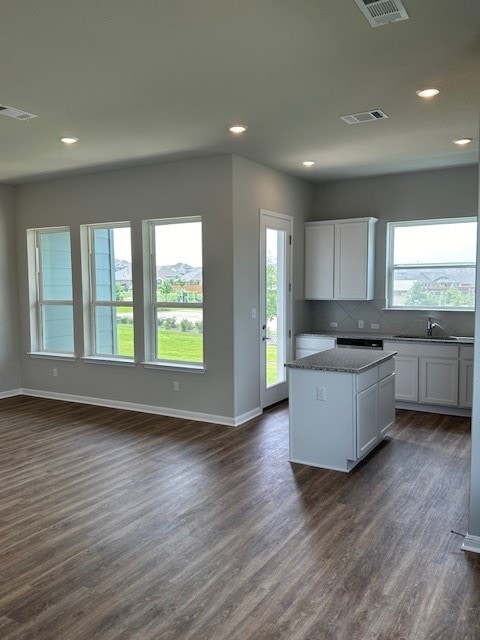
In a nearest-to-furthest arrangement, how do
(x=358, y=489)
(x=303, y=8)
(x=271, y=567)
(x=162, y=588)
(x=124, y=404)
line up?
(x=303, y=8), (x=162, y=588), (x=271, y=567), (x=358, y=489), (x=124, y=404)

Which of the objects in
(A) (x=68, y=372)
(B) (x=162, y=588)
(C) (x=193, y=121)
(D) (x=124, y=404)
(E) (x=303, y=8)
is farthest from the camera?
(A) (x=68, y=372)

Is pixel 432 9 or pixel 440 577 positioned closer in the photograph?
pixel 432 9

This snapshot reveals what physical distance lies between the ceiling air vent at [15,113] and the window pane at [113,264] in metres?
2.30

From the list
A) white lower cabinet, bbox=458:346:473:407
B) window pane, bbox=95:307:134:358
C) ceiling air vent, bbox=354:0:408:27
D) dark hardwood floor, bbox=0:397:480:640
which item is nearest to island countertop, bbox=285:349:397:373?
dark hardwood floor, bbox=0:397:480:640

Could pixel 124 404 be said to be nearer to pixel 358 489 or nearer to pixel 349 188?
pixel 358 489

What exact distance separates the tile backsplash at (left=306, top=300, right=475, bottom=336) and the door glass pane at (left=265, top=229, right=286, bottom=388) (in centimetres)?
48

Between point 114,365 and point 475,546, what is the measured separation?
4458mm

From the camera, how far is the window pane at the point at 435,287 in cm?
609

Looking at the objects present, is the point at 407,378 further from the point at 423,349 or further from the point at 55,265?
the point at 55,265

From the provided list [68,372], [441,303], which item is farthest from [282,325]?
[68,372]

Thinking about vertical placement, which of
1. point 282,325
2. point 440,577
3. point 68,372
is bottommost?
point 440,577

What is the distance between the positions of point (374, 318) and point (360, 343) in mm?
647

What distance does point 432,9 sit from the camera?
2.39m

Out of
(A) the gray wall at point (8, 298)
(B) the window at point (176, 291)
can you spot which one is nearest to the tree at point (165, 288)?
(B) the window at point (176, 291)
